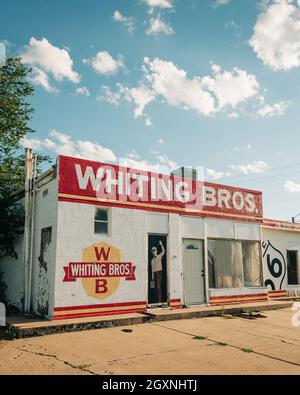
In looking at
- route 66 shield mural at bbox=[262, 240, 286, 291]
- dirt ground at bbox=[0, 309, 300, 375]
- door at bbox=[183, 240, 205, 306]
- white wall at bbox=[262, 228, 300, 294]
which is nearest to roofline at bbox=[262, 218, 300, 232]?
white wall at bbox=[262, 228, 300, 294]

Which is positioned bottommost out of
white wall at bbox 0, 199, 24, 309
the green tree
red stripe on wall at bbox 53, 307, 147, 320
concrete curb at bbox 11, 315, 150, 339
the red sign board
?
concrete curb at bbox 11, 315, 150, 339

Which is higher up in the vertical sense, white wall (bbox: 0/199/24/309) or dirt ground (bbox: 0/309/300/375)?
white wall (bbox: 0/199/24/309)

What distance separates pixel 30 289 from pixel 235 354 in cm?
702

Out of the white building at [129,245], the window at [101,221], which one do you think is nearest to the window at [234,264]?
the white building at [129,245]

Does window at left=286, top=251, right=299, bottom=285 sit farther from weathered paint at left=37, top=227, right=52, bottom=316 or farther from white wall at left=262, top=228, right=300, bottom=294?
weathered paint at left=37, top=227, right=52, bottom=316

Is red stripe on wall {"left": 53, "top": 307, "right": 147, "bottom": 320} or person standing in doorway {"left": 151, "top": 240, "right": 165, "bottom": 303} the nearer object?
red stripe on wall {"left": 53, "top": 307, "right": 147, "bottom": 320}

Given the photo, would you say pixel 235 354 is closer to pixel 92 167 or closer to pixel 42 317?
pixel 42 317

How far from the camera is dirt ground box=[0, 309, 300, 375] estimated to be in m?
6.00

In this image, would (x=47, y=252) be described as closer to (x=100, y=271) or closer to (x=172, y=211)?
(x=100, y=271)

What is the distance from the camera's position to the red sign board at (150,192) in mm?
10789

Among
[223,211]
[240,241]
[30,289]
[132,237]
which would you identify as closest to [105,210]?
[132,237]

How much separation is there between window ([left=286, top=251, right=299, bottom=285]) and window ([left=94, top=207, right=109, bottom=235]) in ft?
38.3

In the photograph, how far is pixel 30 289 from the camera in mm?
11250
